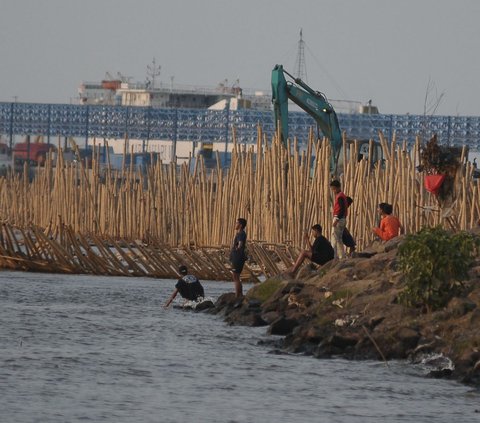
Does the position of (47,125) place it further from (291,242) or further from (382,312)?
(382,312)

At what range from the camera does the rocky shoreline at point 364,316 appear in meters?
19.9

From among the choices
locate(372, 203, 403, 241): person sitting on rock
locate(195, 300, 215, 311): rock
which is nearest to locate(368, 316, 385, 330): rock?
locate(372, 203, 403, 241): person sitting on rock

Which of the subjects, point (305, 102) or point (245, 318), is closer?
point (245, 318)

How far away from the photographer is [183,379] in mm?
18922

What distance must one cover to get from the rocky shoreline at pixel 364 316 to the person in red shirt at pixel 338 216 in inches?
32.9

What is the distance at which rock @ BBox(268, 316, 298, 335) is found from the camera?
77.3ft

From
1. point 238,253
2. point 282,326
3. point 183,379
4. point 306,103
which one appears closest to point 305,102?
point 306,103

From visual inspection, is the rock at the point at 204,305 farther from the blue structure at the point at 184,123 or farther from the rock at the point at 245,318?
the blue structure at the point at 184,123

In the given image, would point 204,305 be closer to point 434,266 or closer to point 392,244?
point 392,244

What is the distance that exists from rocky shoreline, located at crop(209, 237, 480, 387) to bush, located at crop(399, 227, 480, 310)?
202 mm

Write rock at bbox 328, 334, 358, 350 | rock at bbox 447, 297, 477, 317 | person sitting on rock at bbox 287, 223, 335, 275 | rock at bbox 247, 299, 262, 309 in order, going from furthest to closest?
person sitting on rock at bbox 287, 223, 335, 275 < rock at bbox 247, 299, 262, 309 < rock at bbox 328, 334, 358, 350 < rock at bbox 447, 297, 477, 317

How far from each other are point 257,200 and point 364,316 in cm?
1269

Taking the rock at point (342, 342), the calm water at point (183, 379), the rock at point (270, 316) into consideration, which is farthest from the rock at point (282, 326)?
the rock at point (342, 342)

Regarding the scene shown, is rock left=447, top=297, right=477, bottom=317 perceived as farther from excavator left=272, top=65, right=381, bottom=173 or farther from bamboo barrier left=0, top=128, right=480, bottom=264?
excavator left=272, top=65, right=381, bottom=173
